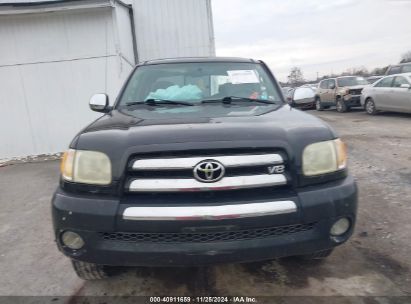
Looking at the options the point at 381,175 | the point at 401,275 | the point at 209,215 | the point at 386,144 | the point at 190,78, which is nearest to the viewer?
the point at 209,215

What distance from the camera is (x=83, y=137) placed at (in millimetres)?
2375

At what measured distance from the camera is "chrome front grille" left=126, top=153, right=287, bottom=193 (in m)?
2.12

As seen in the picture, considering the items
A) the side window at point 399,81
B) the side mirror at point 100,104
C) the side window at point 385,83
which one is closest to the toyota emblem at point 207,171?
the side mirror at point 100,104

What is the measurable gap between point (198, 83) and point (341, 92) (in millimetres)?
14756

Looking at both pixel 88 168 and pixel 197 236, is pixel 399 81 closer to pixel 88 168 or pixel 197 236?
pixel 197 236

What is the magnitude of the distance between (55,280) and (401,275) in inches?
104

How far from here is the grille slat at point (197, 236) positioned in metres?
2.11

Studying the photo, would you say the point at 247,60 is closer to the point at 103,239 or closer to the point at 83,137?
the point at 83,137

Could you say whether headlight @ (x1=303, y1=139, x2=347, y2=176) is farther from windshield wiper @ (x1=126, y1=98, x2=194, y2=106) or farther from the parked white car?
the parked white car

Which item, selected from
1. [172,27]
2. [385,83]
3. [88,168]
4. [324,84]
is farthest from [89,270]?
[324,84]

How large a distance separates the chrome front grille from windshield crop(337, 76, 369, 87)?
53.5 ft

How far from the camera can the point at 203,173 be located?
6.93ft

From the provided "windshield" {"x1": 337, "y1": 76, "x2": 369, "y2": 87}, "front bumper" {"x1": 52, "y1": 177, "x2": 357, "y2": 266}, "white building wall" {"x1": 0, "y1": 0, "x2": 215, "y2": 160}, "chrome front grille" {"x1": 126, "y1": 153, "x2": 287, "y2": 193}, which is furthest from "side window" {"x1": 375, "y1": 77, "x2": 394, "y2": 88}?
"chrome front grille" {"x1": 126, "y1": 153, "x2": 287, "y2": 193}

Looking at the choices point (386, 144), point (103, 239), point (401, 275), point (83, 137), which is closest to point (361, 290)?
point (401, 275)
